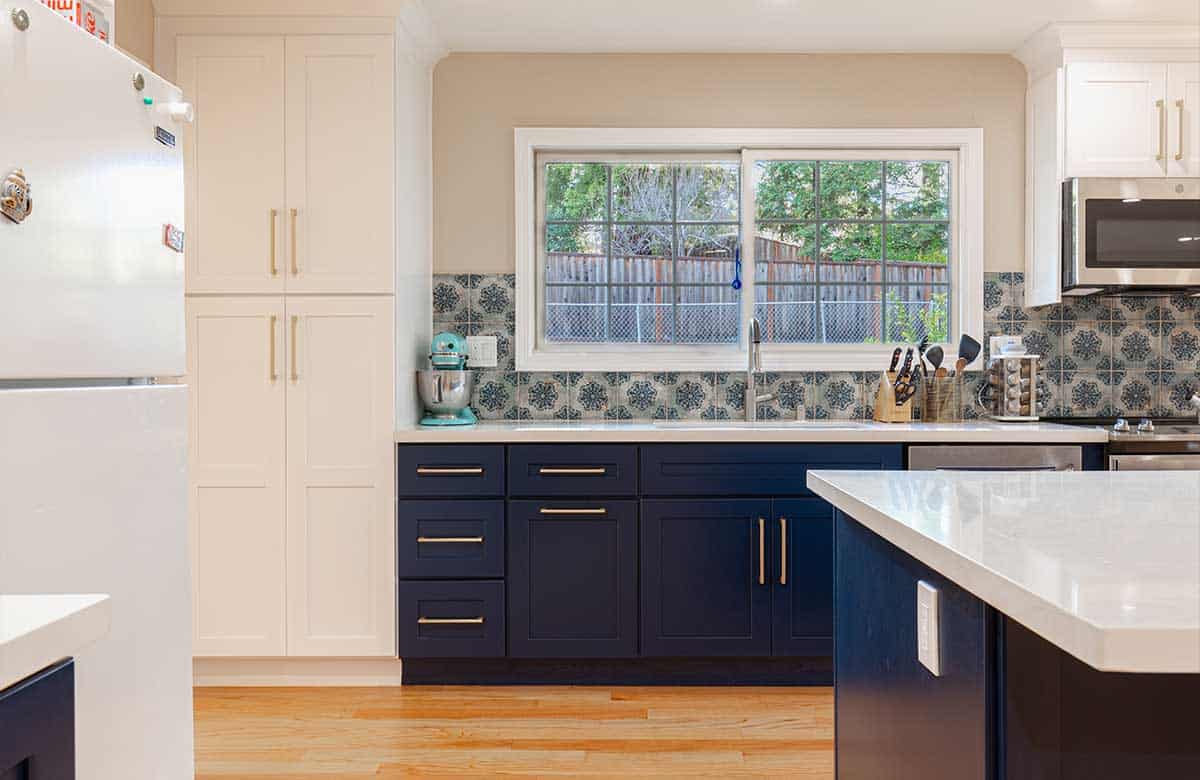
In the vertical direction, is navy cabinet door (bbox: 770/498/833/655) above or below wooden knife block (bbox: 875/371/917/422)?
below

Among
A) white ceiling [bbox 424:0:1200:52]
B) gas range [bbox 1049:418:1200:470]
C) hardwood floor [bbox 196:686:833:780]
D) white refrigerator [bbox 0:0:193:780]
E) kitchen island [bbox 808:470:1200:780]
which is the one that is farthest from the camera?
white ceiling [bbox 424:0:1200:52]

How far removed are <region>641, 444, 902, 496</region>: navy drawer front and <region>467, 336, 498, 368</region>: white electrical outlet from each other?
0.85m

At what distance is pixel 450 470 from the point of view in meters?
3.07

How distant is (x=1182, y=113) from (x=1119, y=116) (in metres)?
0.23

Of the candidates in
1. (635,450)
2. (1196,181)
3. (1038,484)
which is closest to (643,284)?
(635,450)

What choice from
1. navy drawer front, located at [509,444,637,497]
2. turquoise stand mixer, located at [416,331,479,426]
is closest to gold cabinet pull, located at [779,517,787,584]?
navy drawer front, located at [509,444,637,497]

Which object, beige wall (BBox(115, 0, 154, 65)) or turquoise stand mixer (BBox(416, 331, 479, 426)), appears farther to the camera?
turquoise stand mixer (BBox(416, 331, 479, 426))

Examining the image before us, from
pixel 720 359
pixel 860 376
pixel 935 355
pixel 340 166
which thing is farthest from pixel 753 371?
pixel 340 166

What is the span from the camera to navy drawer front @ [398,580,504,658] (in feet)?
10.0

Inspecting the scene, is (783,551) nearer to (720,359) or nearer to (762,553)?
(762,553)

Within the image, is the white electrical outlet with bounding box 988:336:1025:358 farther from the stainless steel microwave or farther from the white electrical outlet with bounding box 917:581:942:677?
the white electrical outlet with bounding box 917:581:942:677

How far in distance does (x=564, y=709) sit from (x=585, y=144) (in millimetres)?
2145

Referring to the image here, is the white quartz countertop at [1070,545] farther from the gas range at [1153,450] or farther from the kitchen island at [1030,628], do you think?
the gas range at [1153,450]

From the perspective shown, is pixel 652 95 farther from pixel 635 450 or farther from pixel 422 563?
pixel 422 563
